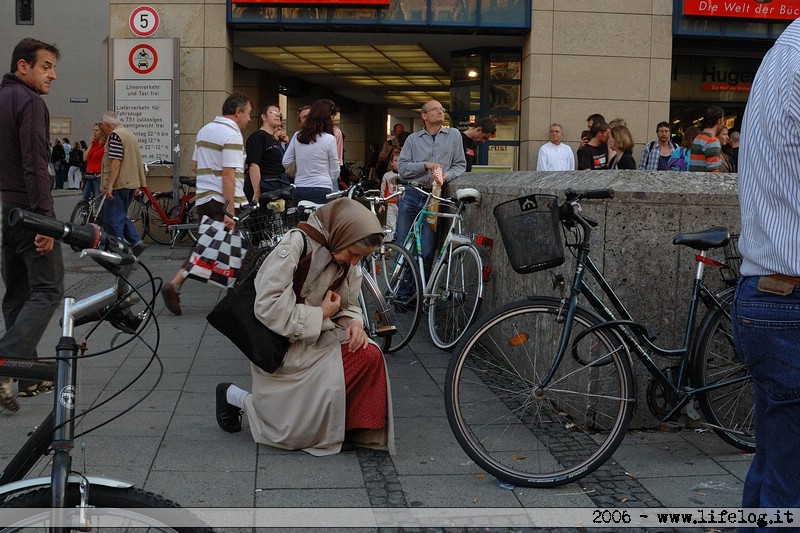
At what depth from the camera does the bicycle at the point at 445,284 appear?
21.8ft

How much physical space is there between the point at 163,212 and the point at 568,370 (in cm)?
1010

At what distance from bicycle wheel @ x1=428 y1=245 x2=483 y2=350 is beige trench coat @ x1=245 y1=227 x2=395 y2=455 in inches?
84.3

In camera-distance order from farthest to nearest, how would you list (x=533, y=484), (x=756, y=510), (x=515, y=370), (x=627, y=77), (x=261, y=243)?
1. (x=627, y=77)
2. (x=261, y=243)
3. (x=515, y=370)
4. (x=533, y=484)
5. (x=756, y=510)

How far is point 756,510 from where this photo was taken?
9.08 ft

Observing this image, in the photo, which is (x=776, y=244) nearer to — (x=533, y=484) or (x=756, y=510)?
(x=756, y=510)

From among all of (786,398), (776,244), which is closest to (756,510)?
(786,398)

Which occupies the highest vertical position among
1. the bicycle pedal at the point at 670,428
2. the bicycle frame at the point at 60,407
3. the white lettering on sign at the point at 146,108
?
the white lettering on sign at the point at 146,108

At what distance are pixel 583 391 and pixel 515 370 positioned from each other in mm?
365

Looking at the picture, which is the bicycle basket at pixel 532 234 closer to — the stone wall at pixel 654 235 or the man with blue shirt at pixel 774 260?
the stone wall at pixel 654 235

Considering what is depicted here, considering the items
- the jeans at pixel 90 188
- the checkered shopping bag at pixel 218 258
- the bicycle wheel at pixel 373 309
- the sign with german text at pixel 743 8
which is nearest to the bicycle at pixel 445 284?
the bicycle wheel at pixel 373 309

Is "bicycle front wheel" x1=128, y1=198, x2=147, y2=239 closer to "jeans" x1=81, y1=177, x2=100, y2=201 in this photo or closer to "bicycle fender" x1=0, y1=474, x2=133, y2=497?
"jeans" x1=81, y1=177, x2=100, y2=201

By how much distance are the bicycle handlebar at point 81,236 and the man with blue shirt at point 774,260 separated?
1775 mm

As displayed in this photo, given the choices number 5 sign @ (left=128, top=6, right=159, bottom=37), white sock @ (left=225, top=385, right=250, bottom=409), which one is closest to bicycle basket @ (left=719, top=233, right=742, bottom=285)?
white sock @ (left=225, top=385, right=250, bottom=409)

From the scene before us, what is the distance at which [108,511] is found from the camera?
222 cm
